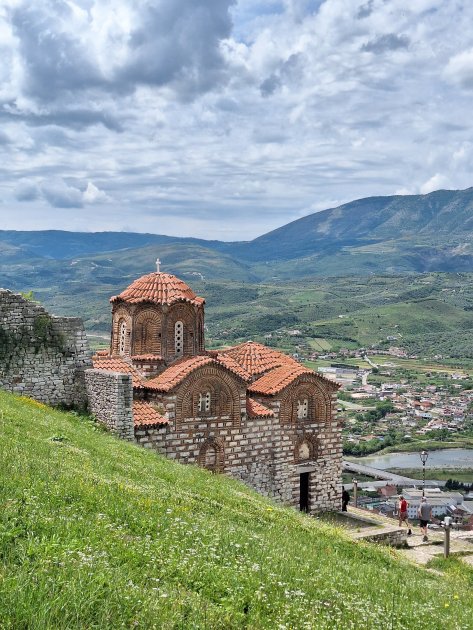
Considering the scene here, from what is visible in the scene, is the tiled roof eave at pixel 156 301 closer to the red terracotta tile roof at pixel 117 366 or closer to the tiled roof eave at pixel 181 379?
the red terracotta tile roof at pixel 117 366

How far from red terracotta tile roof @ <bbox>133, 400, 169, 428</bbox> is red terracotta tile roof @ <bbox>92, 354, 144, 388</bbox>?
0.70 m

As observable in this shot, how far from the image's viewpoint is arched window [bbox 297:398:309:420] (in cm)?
2264

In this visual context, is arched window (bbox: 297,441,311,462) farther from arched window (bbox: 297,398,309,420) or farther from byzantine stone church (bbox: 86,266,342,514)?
arched window (bbox: 297,398,309,420)

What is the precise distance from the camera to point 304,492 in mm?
23016

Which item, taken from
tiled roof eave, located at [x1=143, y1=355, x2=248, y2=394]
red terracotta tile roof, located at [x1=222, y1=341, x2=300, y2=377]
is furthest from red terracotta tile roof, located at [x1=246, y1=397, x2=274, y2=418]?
red terracotta tile roof, located at [x1=222, y1=341, x2=300, y2=377]

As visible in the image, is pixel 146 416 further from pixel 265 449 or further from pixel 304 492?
pixel 304 492

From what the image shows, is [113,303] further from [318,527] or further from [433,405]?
[433,405]

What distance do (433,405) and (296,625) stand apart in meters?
103

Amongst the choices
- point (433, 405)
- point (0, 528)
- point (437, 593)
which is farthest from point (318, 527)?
point (433, 405)

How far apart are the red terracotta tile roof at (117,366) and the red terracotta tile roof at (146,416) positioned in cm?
70

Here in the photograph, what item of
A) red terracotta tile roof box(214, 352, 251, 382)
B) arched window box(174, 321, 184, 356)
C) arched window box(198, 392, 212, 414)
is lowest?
arched window box(198, 392, 212, 414)

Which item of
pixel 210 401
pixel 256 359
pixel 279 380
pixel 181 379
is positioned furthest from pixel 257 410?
pixel 181 379

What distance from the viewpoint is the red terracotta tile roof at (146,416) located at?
1921 cm

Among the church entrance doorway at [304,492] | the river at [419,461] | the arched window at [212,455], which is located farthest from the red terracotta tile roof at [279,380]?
the river at [419,461]
